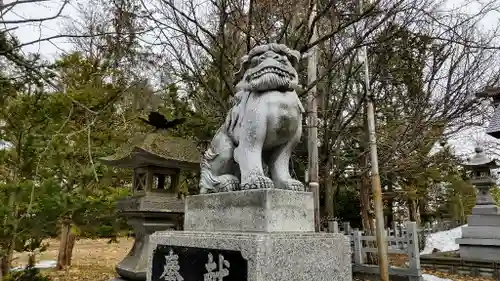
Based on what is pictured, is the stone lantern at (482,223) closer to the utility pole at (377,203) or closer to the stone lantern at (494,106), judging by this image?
the stone lantern at (494,106)

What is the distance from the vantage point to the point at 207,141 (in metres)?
9.77

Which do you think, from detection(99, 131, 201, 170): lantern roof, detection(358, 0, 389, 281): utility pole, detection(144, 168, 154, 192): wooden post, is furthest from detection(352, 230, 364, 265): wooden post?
detection(144, 168, 154, 192): wooden post

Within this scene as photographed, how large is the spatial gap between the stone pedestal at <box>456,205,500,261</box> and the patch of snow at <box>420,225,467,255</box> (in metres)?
3.20

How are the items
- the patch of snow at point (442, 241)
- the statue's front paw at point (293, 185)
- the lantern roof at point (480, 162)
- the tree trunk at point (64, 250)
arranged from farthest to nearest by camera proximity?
the patch of snow at point (442, 241)
the lantern roof at point (480, 162)
the tree trunk at point (64, 250)
the statue's front paw at point (293, 185)

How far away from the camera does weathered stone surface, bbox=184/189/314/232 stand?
8.27ft

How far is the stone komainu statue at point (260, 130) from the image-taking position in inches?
111

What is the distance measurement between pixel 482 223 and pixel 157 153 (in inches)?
418

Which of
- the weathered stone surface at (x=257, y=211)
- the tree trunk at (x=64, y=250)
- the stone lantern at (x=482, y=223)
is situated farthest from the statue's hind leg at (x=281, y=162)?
the stone lantern at (x=482, y=223)

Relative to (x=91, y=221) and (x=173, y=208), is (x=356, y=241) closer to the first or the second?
(x=173, y=208)

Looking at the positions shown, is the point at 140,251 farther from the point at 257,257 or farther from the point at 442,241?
the point at 442,241

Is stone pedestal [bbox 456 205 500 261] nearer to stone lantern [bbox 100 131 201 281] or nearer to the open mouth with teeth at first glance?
stone lantern [bbox 100 131 201 281]

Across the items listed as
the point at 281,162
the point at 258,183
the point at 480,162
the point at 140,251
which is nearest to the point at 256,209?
the point at 258,183

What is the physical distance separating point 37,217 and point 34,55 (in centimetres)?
201

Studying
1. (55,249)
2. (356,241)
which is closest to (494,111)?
(356,241)
